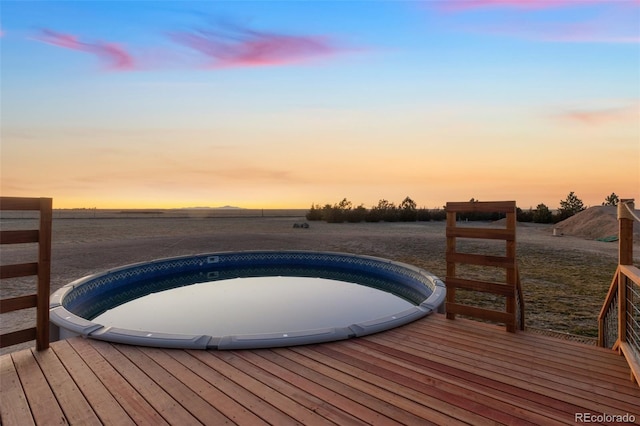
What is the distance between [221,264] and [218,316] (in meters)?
4.25

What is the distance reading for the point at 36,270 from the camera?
10.0 feet

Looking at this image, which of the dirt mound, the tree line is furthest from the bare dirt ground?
the tree line

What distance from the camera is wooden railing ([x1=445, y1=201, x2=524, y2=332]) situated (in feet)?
11.8

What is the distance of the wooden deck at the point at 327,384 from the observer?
6.80 ft

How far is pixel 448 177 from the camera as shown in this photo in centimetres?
1839

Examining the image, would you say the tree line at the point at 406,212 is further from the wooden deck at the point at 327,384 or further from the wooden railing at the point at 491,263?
the wooden deck at the point at 327,384

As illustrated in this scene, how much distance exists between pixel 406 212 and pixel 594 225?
1490cm

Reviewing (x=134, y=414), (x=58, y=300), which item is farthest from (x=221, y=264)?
(x=134, y=414)

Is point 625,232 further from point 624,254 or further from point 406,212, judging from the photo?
point 406,212

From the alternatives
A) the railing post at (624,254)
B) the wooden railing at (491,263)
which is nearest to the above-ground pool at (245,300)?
the wooden railing at (491,263)

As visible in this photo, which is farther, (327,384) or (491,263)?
(491,263)

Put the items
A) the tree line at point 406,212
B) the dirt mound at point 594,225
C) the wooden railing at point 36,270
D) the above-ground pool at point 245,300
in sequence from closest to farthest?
the wooden railing at point 36,270 < the above-ground pool at point 245,300 < the dirt mound at point 594,225 < the tree line at point 406,212

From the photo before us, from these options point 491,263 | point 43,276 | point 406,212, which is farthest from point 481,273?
point 406,212

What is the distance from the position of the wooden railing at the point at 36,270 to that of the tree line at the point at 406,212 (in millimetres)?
27223
